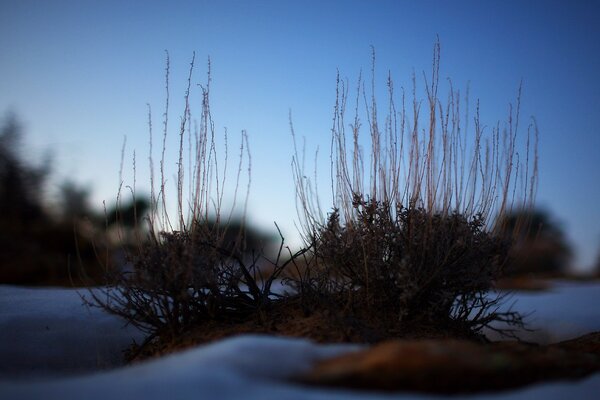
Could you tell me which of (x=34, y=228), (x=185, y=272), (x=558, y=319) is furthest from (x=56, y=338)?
(x=34, y=228)

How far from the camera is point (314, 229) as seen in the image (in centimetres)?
375

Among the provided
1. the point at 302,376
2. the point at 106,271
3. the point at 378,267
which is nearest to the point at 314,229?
the point at 378,267

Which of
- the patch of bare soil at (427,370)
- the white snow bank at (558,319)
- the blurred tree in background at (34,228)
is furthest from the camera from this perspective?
the blurred tree in background at (34,228)

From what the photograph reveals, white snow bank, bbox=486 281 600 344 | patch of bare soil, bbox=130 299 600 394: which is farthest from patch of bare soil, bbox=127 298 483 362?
white snow bank, bbox=486 281 600 344

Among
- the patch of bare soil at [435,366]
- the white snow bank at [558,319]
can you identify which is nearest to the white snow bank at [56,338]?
the patch of bare soil at [435,366]

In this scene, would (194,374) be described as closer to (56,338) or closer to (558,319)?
(56,338)

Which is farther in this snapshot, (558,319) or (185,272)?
(558,319)

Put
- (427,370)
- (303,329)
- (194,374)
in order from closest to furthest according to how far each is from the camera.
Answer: (194,374), (427,370), (303,329)

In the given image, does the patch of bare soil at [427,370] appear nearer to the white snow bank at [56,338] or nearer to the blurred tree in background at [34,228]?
the white snow bank at [56,338]

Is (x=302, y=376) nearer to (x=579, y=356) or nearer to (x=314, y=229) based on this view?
(x=579, y=356)

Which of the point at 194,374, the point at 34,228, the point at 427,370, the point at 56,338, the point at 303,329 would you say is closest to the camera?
the point at 194,374

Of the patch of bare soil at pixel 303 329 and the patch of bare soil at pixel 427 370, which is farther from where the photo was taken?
the patch of bare soil at pixel 303 329

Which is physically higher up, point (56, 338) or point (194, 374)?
point (194, 374)

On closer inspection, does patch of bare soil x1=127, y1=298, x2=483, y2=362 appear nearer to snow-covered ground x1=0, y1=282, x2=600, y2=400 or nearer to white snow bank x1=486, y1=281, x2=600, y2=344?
snow-covered ground x1=0, y1=282, x2=600, y2=400
